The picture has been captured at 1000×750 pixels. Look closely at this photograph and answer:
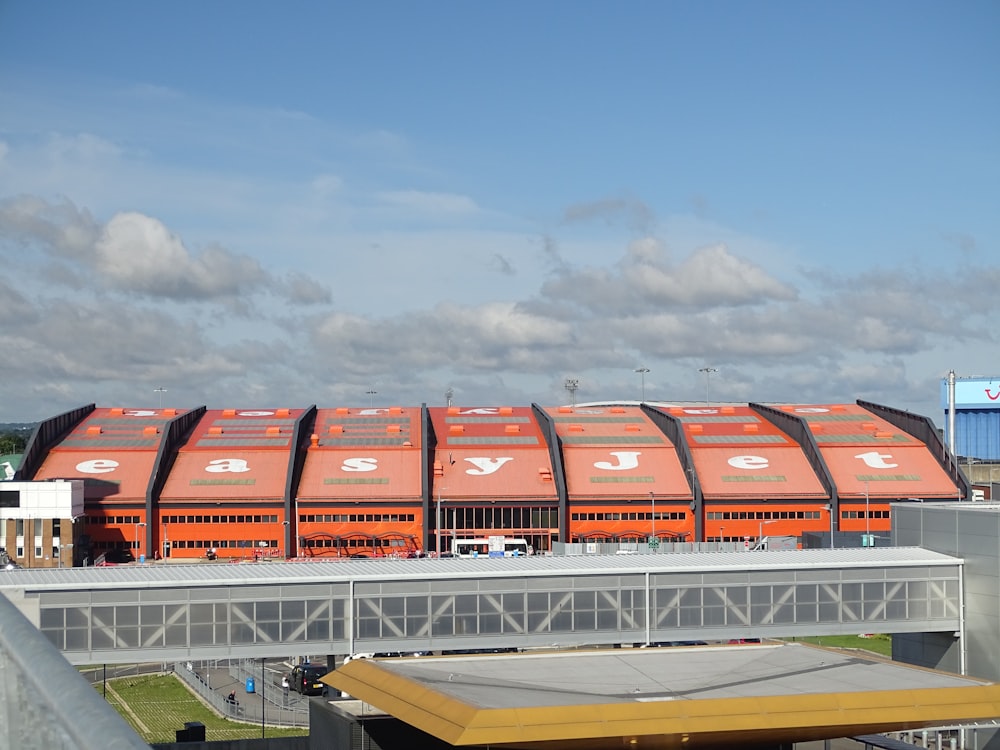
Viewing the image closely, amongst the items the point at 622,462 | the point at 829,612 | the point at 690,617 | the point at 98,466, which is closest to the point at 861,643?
the point at 829,612

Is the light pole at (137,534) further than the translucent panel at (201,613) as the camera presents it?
Yes

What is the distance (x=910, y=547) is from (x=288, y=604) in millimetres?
28227

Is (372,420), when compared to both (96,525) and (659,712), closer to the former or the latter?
(96,525)

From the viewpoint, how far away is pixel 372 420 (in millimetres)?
137750

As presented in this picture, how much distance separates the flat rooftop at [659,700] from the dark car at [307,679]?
37117 millimetres

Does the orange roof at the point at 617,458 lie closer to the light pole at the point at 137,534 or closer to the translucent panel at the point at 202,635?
the light pole at the point at 137,534

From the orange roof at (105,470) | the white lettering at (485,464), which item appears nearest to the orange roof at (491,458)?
the white lettering at (485,464)

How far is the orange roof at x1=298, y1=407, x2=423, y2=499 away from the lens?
394ft

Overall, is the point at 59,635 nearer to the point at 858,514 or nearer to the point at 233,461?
the point at 233,461

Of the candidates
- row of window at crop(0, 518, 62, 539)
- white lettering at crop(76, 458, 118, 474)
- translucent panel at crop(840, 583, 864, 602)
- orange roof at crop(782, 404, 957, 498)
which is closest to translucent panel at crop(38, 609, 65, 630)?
translucent panel at crop(840, 583, 864, 602)

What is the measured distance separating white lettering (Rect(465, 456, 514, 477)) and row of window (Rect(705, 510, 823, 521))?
21.5 meters

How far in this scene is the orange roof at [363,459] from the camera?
120 meters

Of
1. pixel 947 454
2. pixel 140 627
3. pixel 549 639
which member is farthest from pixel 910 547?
pixel 947 454

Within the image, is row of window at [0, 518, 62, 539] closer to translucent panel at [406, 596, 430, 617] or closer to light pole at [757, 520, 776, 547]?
light pole at [757, 520, 776, 547]
